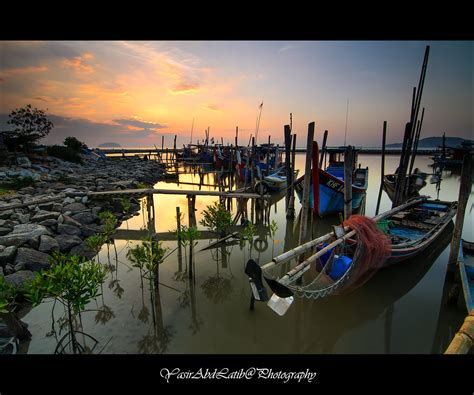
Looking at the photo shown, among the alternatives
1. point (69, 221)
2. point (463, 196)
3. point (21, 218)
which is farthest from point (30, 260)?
point (463, 196)

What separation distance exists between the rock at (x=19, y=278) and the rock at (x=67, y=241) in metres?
2.19

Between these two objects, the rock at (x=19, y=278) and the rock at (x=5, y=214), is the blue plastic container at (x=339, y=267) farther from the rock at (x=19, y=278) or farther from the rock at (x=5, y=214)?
the rock at (x=5, y=214)

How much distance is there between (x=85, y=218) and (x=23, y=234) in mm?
3142

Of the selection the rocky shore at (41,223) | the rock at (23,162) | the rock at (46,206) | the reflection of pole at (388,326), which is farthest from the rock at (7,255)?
the rock at (23,162)

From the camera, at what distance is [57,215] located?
31.4ft

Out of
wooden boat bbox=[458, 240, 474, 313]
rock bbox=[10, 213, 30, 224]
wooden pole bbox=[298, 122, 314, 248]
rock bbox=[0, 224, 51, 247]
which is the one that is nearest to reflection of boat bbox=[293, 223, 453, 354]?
wooden boat bbox=[458, 240, 474, 313]

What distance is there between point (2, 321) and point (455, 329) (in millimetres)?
9674

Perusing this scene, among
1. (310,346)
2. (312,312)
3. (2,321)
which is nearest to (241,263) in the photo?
(312,312)

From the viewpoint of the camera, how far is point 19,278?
223 inches

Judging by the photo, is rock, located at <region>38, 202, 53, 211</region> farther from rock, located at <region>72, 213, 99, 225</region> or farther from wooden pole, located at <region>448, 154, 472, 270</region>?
wooden pole, located at <region>448, 154, 472, 270</region>

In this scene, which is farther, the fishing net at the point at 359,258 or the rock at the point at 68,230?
the rock at the point at 68,230

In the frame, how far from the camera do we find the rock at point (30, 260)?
6.29m

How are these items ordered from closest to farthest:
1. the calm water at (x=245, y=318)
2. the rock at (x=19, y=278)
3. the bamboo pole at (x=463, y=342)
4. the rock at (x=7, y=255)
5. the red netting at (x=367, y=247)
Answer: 1. the bamboo pole at (x=463, y=342)
2. the calm water at (x=245, y=318)
3. the red netting at (x=367, y=247)
4. the rock at (x=19, y=278)
5. the rock at (x=7, y=255)
